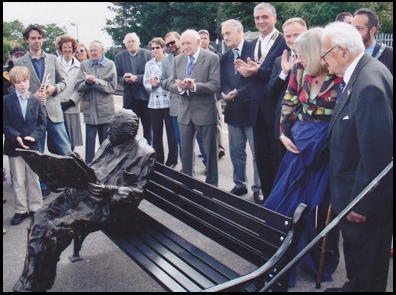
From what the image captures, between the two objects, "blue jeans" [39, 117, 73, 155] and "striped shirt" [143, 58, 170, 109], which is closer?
"blue jeans" [39, 117, 73, 155]

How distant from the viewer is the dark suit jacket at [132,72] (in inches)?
276

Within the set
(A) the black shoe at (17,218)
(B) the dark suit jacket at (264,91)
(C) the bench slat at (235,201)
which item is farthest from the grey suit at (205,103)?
(A) the black shoe at (17,218)

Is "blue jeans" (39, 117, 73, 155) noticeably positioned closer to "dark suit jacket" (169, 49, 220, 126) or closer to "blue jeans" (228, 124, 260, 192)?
"dark suit jacket" (169, 49, 220, 126)

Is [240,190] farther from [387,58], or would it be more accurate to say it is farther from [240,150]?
[387,58]

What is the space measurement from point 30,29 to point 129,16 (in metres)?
50.1

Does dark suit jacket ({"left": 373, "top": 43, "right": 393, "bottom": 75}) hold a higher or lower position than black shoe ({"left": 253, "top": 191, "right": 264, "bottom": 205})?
higher

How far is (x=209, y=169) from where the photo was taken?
5.50m

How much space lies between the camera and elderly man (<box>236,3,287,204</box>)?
4684mm

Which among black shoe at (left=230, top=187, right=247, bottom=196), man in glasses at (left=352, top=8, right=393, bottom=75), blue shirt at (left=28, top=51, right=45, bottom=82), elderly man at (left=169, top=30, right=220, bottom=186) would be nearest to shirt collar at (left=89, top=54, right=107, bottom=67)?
blue shirt at (left=28, top=51, right=45, bottom=82)

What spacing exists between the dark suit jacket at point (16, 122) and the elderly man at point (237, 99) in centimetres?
233

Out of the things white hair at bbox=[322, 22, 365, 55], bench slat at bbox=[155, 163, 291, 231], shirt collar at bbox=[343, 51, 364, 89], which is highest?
white hair at bbox=[322, 22, 365, 55]

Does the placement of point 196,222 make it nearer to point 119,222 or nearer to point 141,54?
point 119,222

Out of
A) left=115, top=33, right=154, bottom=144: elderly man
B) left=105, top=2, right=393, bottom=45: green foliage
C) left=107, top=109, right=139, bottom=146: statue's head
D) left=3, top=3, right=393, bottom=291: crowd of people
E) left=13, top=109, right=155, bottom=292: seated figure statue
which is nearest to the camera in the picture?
left=3, top=3, right=393, bottom=291: crowd of people

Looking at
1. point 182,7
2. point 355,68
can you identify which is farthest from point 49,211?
point 182,7
